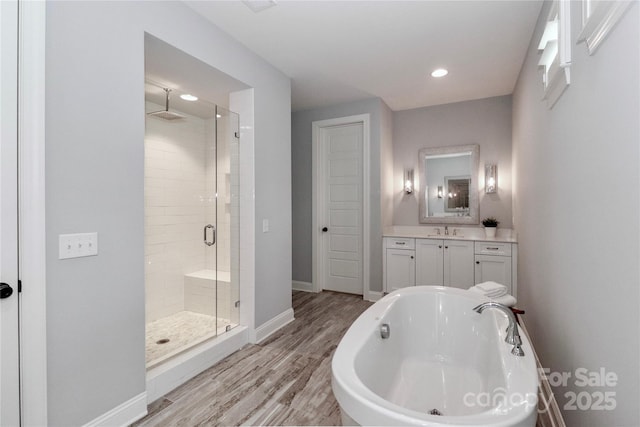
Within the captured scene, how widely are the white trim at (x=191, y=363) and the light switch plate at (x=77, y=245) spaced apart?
3.09 feet

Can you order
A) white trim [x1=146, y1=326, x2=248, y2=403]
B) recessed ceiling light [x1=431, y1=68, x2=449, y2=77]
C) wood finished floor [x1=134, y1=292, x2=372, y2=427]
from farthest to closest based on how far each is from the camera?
1. recessed ceiling light [x1=431, y1=68, x2=449, y2=77]
2. white trim [x1=146, y1=326, x2=248, y2=403]
3. wood finished floor [x1=134, y1=292, x2=372, y2=427]

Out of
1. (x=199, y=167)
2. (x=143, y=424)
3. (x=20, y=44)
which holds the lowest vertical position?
(x=143, y=424)

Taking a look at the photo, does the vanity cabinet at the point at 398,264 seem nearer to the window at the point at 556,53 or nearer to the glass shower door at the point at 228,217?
the glass shower door at the point at 228,217

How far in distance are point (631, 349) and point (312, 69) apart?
3.09 meters

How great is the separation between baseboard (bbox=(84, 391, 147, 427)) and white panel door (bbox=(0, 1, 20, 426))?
0.38 metres

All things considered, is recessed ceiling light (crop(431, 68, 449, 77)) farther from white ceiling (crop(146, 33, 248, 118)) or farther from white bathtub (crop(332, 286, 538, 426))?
white bathtub (crop(332, 286, 538, 426))

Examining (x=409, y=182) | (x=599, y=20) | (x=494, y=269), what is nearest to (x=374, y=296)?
(x=494, y=269)

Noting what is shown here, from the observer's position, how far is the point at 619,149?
989 mm

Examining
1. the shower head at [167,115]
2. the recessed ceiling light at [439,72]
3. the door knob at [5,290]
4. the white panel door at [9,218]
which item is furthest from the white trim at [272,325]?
the recessed ceiling light at [439,72]

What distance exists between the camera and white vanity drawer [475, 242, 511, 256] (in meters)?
3.44

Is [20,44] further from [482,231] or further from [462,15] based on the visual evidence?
[482,231]

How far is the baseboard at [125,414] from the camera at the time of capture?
163 centimetres

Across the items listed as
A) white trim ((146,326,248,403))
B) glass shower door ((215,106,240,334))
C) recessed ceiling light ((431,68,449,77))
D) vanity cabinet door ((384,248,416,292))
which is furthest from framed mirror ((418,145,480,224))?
white trim ((146,326,248,403))

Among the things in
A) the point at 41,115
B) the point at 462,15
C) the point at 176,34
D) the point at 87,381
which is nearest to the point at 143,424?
the point at 87,381
